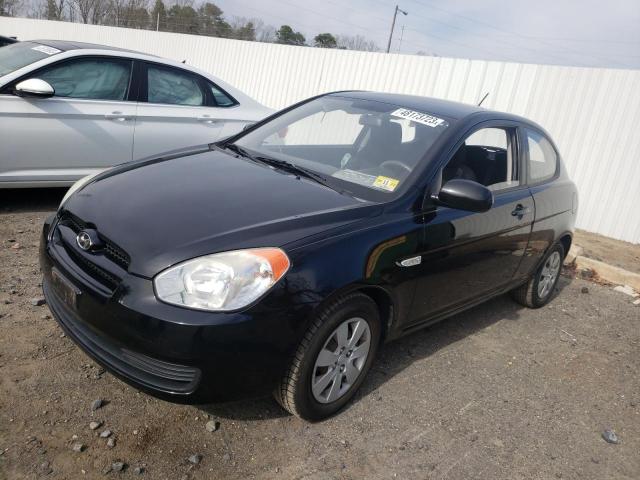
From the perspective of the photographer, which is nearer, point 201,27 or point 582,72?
point 582,72

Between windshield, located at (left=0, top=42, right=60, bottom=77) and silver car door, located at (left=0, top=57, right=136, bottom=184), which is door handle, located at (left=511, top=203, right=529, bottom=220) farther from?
windshield, located at (left=0, top=42, right=60, bottom=77)

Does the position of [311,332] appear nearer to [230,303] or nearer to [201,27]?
[230,303]

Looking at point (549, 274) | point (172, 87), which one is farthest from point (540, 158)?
point (172, 87)

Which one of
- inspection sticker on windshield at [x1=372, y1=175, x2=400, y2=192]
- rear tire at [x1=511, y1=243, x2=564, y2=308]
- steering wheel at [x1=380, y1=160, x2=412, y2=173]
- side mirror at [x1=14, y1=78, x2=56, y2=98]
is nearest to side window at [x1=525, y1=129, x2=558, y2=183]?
rear tire at [x1=511, y1=243, x2=564, y2=308]

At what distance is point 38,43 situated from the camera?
530 centimetres

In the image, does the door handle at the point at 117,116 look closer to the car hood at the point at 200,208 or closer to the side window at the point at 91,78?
the side window at the point at 91,78

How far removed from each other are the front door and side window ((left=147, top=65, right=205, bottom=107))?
346cm

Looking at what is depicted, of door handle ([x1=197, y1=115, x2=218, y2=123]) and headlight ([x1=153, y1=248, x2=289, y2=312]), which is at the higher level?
door handle ([x1=197, y1=115, x2=218, y2=123])

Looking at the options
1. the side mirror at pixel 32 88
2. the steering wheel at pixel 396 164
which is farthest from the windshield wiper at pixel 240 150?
the side mirror at pixel 32 88

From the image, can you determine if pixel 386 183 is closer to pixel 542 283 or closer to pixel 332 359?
pixel 332 359

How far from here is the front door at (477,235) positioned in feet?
9.78

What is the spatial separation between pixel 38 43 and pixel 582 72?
22.3 ft

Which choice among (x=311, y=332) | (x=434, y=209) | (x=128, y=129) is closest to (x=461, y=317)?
(x=434, y=209)

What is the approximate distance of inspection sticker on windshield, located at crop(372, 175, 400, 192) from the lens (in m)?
2.91
